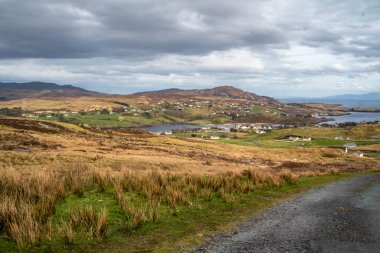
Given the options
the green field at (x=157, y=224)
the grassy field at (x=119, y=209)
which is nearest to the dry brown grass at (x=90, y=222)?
the grassy field at (x=119, y=209)

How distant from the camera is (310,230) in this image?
1146cm

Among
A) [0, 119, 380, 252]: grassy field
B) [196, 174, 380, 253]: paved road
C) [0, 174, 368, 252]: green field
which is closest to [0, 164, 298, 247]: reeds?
[0, 119, 380, 252]: grassy field

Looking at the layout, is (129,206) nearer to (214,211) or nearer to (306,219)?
(214,211)

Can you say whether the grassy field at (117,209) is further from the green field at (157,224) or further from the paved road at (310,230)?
the paved road at (310,230)

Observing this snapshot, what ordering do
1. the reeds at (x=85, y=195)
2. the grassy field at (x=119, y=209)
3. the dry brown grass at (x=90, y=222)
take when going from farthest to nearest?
the dry brown grass at (x=90, y=222), the reeds at (x=85, y=195), the grassy field at (x=119, y=209)

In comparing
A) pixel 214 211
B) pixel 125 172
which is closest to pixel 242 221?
pixel 214 211

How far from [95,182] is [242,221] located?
7398mm

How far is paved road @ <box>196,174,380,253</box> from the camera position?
31.9 feet

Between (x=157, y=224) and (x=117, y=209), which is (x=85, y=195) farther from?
(x=157, y=224)

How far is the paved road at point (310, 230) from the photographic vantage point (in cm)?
973

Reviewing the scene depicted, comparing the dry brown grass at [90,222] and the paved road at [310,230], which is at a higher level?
the dry brown grass at [90,222]

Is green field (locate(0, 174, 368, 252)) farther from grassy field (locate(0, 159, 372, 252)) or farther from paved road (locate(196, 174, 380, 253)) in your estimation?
paved road (locate(196, 174, 380, 253))

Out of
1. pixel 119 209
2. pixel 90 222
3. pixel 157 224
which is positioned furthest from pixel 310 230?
pixel 90 222

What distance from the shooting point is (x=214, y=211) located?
46.1 ft
